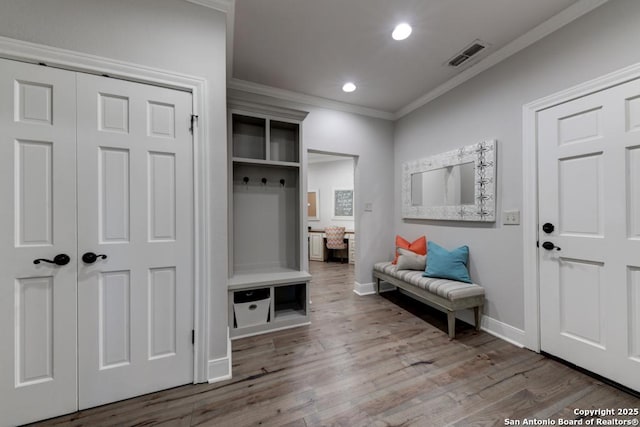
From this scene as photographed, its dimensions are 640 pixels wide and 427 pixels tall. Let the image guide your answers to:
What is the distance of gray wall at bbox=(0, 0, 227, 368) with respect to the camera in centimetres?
138

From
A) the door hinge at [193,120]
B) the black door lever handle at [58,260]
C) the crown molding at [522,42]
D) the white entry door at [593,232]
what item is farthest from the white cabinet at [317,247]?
the black door lever handle at [58,260]

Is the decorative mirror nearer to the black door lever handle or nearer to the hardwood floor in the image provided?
the hardwood floor

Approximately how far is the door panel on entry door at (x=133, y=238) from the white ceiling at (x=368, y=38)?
1031 mm

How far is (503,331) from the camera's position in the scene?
2.31 m

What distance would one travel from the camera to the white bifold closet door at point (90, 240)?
4.38 ft

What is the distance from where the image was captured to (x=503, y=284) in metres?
2.33

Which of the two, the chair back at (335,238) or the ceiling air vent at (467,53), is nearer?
the ceiling air vent at (467,53)

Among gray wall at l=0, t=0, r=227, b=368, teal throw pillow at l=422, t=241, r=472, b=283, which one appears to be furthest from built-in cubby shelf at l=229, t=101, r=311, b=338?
teal throw pillow at l=422, t=241, r=472, b=283

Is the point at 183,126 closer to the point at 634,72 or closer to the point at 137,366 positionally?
the point at 137,366

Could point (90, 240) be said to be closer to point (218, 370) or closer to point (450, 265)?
point (218, 370)

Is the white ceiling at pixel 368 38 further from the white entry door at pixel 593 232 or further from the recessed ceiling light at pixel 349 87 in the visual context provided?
the white entry door at pixel 593 232

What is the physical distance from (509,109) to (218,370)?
330 cm

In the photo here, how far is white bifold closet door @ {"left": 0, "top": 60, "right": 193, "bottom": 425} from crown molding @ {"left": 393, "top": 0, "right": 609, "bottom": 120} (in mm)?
2786

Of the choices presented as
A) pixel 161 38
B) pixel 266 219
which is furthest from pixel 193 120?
pixel 266 219
